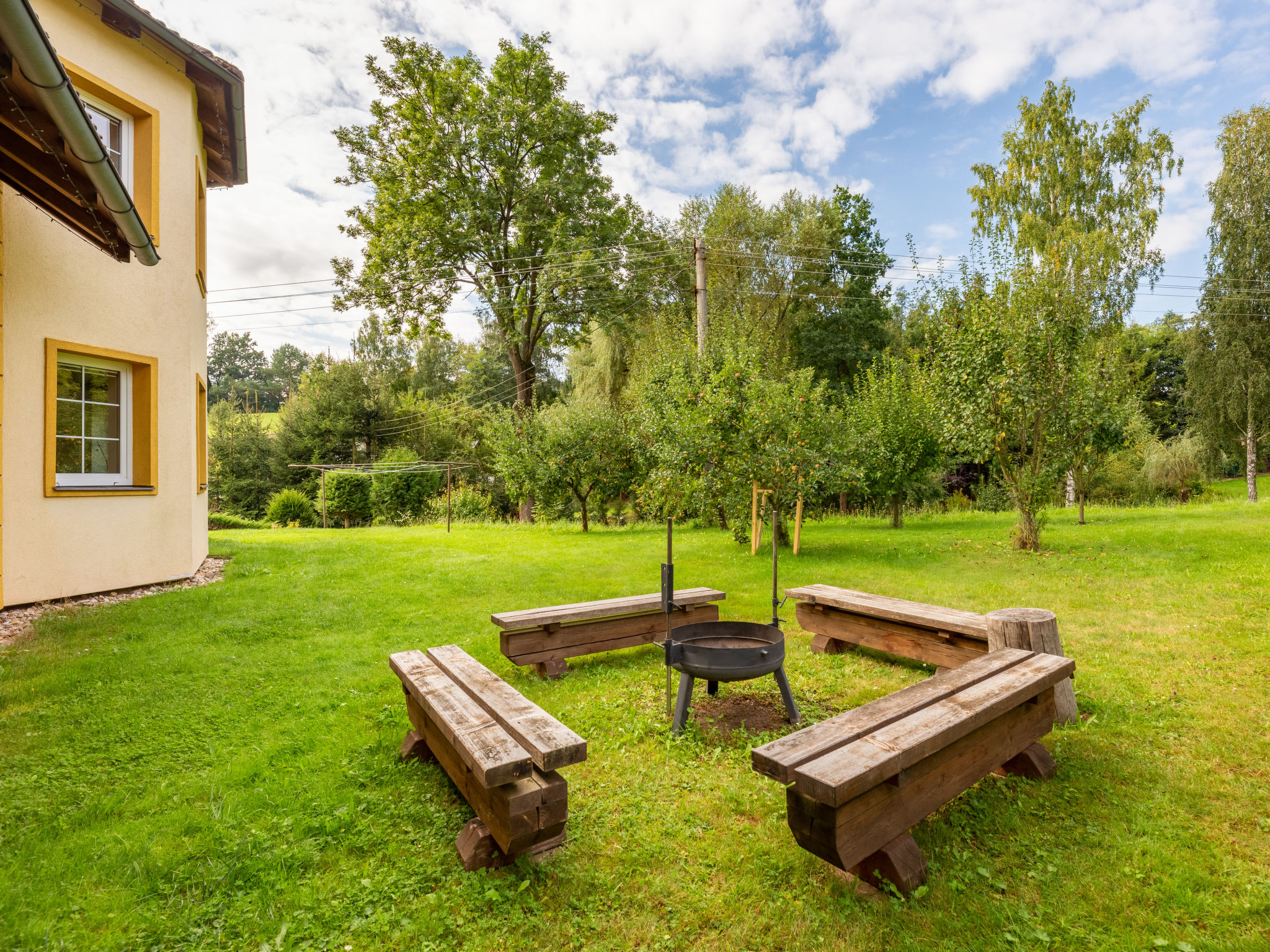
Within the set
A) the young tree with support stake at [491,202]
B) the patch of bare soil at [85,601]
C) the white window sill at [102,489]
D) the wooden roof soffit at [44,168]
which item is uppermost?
the young tree with support stake at [491,202]

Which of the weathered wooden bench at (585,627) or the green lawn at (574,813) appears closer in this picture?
the green lawn at (574,813)

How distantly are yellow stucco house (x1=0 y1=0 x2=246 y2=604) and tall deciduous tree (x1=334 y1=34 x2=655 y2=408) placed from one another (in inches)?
371

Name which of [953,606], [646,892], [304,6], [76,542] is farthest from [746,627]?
[304,6]

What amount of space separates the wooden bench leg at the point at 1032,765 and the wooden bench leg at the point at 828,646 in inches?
77.7

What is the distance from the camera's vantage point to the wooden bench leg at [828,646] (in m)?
5.09

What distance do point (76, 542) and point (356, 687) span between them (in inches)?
172

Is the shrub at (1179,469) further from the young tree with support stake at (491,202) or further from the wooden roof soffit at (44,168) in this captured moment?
the wooden roof soffit at (44,168)

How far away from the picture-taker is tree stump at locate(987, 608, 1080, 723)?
3.50 meters

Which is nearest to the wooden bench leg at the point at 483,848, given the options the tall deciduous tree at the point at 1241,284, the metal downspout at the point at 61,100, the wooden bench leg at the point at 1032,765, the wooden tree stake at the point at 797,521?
the wooden bench leg at the point at 1032,765

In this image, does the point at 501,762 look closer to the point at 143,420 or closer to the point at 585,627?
the point at 585,627

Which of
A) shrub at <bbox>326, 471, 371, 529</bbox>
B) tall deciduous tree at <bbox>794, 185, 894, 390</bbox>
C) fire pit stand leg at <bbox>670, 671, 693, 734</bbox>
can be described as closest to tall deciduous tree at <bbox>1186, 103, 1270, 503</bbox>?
tall deciduous tree at <bbox>794, 185, 894, 390</bbox>

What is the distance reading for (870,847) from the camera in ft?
6.98

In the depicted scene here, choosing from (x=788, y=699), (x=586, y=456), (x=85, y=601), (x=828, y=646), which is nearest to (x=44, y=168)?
(x=85, y=601)

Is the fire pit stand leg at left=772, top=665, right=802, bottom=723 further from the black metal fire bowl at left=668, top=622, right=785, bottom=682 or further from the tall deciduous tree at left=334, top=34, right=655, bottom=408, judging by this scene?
the tall deciduous tree at left=334, top=34, right=655, bottom=408
